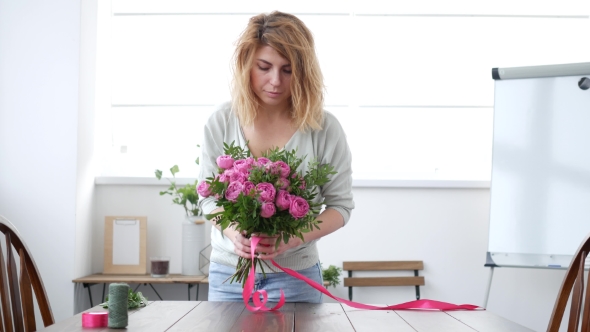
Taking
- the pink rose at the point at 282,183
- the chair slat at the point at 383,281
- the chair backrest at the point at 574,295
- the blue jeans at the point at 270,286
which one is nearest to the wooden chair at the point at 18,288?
the blue jeans at the point at 270,286

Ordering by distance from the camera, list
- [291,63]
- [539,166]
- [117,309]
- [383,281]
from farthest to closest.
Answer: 1. [383,281]
2. [539,166]
3. [291,63]
4. [117,309]

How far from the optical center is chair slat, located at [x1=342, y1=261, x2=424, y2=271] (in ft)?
12.4

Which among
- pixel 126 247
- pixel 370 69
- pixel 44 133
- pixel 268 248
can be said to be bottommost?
pixel 126 247

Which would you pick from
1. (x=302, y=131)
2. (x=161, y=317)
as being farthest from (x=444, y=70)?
(x=161, y=317)

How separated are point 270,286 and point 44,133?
85.6 inches

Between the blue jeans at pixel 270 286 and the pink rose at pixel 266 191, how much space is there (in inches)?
15.9

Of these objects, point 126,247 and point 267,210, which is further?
point 126,247

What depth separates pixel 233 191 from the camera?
161 centimetres

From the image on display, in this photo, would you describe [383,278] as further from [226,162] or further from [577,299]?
[226,162]

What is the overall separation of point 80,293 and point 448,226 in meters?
2.11

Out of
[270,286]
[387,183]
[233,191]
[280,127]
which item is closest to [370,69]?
[387,183]

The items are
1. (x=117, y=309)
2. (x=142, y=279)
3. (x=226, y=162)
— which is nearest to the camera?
(x=117, y=309)

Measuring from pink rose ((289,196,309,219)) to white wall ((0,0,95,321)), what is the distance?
2290 millimetres

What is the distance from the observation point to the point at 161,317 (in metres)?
1.69
